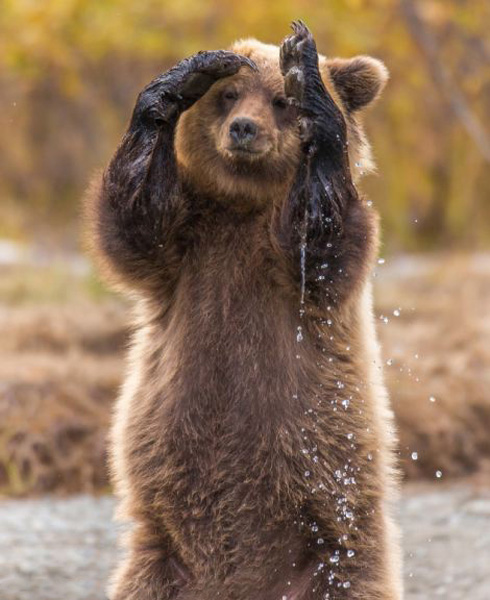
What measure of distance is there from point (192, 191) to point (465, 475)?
4.97 meters

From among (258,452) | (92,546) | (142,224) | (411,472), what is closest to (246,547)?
(258,452)

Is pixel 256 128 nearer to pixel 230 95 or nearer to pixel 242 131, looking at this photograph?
pixel 242 131

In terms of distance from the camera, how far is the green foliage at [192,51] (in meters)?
12.1

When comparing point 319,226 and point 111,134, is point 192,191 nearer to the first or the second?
point 319,226

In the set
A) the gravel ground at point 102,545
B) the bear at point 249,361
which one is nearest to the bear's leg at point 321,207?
the bear at point 249,361

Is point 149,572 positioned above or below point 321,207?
below

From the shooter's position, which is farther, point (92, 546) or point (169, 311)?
point (92, 546)

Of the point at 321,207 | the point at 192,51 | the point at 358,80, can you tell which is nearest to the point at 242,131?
the point at 321,207

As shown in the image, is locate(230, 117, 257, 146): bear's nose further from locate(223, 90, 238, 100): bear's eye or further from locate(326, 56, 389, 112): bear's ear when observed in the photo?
locate(326, 56, 389, 112): bear's ear

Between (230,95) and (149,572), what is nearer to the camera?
(149,572)

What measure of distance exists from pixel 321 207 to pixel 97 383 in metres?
5.16

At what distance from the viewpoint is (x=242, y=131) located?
505 cm

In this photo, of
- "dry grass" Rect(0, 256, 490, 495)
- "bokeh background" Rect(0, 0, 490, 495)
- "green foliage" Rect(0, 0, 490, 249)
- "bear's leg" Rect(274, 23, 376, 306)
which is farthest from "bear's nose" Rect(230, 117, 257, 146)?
"green foliage" Rect(0, 0, 490, 249)

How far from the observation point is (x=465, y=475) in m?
9.50
